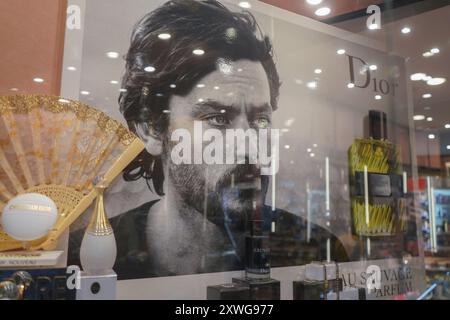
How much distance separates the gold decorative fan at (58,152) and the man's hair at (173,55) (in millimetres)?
155

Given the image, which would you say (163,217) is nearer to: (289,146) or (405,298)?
(289,146)

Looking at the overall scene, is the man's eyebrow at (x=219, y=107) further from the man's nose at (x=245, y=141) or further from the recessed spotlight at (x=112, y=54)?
the recessed spotlight at (x=112, y=54)

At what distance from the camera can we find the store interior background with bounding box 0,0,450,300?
1.54m

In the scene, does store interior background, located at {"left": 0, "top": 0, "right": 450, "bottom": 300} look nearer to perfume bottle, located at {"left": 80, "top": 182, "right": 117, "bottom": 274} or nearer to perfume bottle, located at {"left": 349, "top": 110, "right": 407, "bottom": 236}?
perfume bottle, located at {"left": 349, "top": 110, "right": 407, "bottom": 236}

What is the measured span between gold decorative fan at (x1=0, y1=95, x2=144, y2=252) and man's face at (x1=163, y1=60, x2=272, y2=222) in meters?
0.32

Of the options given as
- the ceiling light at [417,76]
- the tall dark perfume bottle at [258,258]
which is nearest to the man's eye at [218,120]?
the tall dark perfume bottle at [258,258]

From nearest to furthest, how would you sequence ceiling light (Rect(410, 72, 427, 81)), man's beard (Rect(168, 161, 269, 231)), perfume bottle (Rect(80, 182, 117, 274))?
perfume bottle (Rect(80, 182, 117, 274)) → man's beard (Rect(168, 161, 269, 231)) → ceiling light (Rect(410, 72, 427, 81))

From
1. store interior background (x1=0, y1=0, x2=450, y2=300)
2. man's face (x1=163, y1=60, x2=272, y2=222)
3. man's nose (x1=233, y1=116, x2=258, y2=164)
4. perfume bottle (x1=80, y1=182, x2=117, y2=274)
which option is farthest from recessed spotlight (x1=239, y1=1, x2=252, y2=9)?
perfume bottle (x1=80, y1=182, x2=117, y2=274)

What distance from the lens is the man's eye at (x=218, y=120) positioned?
196 cm

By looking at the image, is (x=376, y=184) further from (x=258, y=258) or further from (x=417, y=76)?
(x=258, y=258)

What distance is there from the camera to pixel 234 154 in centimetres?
202

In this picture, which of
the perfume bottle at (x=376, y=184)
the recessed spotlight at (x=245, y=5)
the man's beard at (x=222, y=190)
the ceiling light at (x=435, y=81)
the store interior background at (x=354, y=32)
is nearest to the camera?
the store interior background at (x=354, y=32)

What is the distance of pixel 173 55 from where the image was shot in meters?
1.89

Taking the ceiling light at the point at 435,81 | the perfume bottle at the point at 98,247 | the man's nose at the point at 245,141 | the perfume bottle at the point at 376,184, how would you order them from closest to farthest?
the perfume bottle at the point at 98,247, the man's nose at the point at 245,141, the perfume bottle at the point at 376,184, the ceiling light at the point at 435,81
